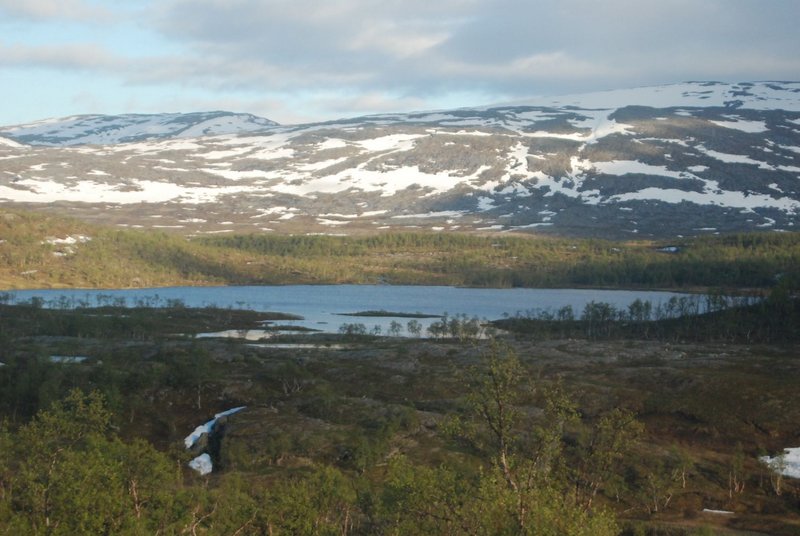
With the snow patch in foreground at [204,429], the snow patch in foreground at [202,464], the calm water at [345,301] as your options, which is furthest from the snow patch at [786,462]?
the calm water at [345,301]

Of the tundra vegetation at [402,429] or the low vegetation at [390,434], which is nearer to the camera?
the low vegetation at [390,434]

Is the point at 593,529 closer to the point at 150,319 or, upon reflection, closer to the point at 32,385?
the point at 32,385

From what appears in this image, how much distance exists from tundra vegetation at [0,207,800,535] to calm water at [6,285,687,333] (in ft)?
76.8

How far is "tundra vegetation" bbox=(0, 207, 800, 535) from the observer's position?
29734 millimetres

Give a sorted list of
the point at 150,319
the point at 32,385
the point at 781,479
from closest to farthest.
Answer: the point at 781,479 < the point at 32,385 < the point at 150,319

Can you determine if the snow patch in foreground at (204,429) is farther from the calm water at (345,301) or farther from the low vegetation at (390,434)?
the calm water at (345,301)

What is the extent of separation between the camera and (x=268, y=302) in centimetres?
17975

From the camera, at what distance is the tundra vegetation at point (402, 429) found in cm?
2973

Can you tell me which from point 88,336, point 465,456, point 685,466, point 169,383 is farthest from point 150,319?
point 685,466

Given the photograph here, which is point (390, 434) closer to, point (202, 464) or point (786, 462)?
point (202, 464)

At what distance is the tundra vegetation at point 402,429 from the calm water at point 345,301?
922 inches

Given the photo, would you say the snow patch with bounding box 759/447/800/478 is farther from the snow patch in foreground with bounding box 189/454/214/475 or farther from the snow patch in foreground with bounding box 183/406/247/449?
the snow patch in foreground with bounding box 183/406/247/449

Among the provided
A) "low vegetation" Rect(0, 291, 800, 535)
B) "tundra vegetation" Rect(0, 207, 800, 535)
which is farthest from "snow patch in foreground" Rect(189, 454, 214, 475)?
"tundra vegetation" Rect(0, 207, 800, 535)

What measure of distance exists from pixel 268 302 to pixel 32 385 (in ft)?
352
